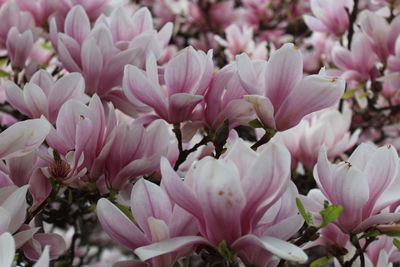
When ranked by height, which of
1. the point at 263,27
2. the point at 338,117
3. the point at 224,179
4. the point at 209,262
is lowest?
the point at 263,27

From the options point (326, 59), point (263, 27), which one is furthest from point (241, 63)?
point (263, 27)

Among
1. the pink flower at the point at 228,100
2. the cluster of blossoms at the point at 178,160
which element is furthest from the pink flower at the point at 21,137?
the pink flower at the point at 228,100

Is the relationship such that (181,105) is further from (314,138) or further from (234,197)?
(314,138)

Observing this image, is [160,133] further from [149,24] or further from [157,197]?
[149,24]

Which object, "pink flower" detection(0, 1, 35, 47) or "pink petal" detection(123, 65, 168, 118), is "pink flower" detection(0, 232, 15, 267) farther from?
"pink flower" detection(0, 1, 35, 47)

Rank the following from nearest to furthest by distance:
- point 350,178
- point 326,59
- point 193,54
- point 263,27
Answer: point 350,178 → point 193,54 → point 326,59 → point 263,27
